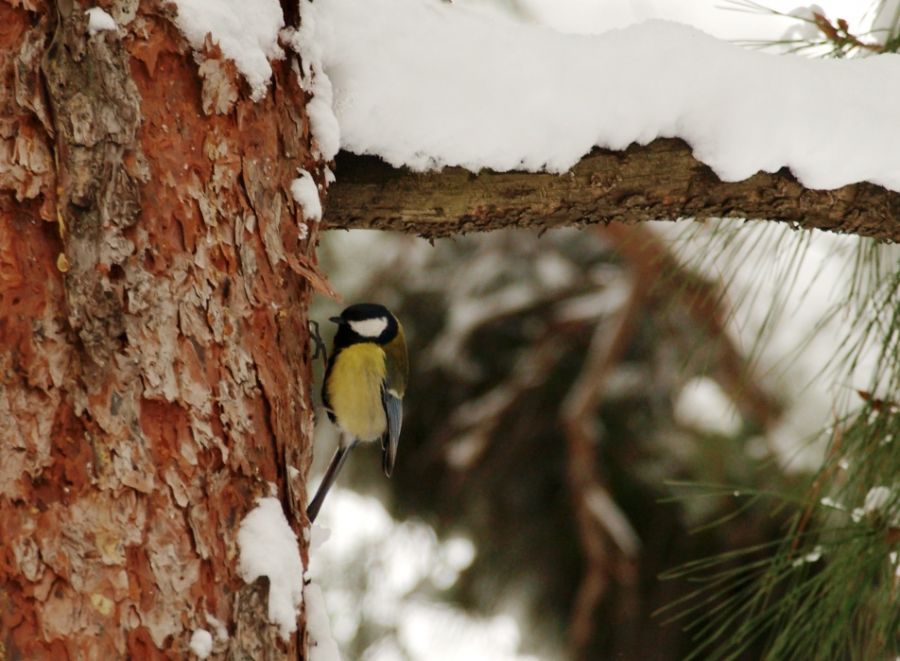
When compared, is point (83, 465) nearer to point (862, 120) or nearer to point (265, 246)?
point (265, 246)

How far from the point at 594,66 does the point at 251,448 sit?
0.68 metres

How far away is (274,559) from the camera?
1055mm

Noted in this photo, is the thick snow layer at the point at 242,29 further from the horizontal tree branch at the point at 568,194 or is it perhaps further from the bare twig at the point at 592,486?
the bare twig at the point at 592,486

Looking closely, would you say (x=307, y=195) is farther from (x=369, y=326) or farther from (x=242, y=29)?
(x=369, y=326)

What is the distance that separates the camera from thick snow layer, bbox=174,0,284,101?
1083 millimetres

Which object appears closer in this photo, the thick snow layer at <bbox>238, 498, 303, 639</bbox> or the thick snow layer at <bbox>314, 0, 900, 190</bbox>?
the thick snow layer at <bbox>238, 498, 303, 639</bbox>

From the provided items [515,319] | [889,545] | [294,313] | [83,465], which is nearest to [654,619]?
[515,319]

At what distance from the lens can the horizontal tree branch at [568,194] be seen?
1330mm

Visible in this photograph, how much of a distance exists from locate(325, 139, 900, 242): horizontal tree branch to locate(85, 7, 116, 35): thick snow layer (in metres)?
0.37

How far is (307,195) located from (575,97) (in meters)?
0.38

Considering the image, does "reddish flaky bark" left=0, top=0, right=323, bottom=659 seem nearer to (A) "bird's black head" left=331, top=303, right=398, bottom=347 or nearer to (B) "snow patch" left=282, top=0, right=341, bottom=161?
(B) "snow patch" left=282, top=0, right=341, bottom=161

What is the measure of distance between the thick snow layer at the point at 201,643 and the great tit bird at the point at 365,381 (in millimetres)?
1119

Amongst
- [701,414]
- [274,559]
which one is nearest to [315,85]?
[274,559]

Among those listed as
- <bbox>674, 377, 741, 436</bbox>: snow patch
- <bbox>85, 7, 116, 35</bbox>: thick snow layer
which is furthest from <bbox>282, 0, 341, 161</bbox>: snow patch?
<bbox>674, 377, 741, 436</bbox>: snow patch
